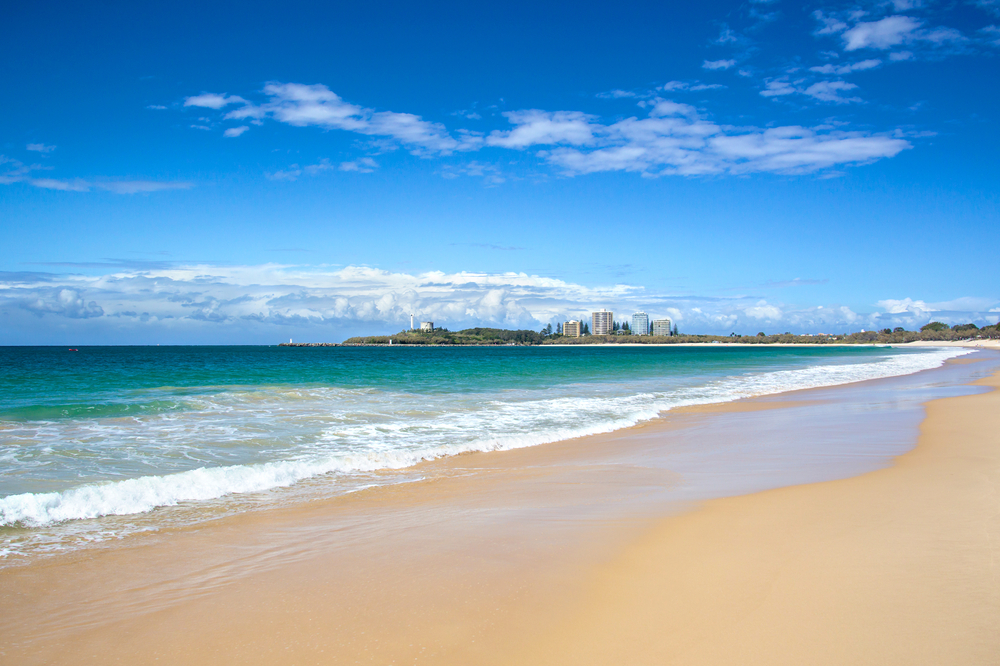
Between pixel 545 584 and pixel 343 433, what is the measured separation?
8.43 m

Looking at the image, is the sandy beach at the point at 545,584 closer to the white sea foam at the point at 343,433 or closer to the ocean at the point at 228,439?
the ocean at the point at 228,439

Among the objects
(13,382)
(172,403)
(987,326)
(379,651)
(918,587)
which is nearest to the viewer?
(379,651)

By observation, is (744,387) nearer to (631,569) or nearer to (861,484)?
(861,484)

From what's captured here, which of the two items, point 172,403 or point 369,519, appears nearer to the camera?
point 369,519

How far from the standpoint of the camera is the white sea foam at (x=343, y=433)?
656 cm

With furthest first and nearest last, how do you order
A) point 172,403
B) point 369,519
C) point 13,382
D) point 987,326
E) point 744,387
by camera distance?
point 987,326
point 13,382
point 744,387
point 172,403
point 369,519

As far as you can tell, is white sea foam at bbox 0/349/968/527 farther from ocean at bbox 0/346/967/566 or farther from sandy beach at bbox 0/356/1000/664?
sandy beach at bbox 0/356/1000/664

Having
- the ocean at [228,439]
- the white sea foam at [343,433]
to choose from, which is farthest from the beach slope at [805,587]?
the white sea foam at [343,433]

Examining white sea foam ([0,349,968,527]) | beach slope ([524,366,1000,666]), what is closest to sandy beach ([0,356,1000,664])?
beach slope ([524,366,1000,666])

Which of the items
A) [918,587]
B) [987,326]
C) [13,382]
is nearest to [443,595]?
[918,587]

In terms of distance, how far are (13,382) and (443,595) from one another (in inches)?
1249

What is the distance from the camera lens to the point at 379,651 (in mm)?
3281

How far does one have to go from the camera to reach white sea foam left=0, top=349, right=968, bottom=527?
6562mm

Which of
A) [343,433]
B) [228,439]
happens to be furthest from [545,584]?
[228,439]
